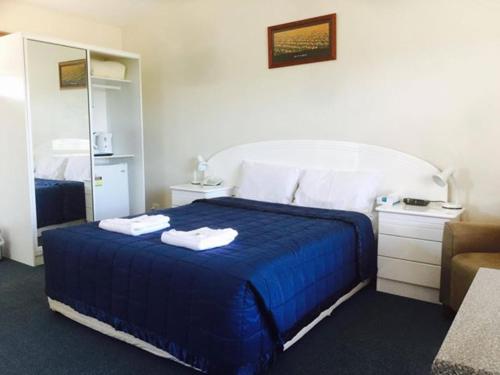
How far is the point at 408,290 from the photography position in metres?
3.11

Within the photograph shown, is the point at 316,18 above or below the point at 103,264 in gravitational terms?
above

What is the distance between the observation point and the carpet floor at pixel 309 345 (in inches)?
86.8

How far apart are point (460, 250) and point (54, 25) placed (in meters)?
4.58

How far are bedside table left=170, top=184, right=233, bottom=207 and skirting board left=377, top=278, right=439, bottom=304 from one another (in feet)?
5.90

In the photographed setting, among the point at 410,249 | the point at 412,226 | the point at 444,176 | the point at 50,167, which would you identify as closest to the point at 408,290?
the point at 410,249

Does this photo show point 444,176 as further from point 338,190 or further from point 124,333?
point 124,333

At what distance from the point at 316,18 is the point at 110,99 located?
8.42 ft

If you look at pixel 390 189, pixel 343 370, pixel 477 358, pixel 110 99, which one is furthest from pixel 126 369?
pixel 110 99

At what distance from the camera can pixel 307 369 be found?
2.19m

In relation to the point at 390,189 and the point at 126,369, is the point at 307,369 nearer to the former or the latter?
the point at 126,369

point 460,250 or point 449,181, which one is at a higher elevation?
point 449,181

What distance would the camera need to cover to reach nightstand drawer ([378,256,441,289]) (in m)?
2.97

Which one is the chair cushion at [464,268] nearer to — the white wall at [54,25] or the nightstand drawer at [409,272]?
the nightstand drawer at [409,272]

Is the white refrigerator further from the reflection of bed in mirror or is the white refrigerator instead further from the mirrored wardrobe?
the reflection of bed in mirror
